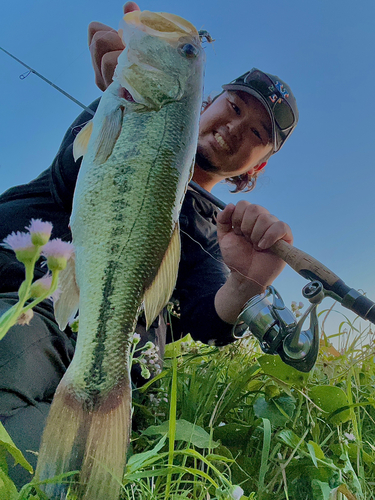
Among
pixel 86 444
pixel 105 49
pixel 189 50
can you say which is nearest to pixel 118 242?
pixel 86 444

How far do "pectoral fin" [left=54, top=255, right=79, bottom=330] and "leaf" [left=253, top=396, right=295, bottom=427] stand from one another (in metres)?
1.09

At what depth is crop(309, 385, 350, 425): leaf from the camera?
4.99ft

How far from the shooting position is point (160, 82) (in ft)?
3.32

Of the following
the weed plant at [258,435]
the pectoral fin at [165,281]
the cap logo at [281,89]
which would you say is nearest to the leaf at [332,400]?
the weed plant at [258,435]

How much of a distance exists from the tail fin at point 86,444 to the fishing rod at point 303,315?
2.42 feet

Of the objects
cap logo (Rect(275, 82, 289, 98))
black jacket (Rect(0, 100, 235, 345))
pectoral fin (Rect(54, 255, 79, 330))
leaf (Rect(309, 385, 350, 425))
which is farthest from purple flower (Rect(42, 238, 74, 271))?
cap logo (Rect(275, 82, 289, 98))

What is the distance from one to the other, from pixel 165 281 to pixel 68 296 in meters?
0.21

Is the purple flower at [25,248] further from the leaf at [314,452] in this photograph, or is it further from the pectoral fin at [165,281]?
the leaf at [314,452]

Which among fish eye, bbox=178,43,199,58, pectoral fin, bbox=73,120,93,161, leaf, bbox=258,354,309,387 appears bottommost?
pectoral fin, bbox=73,120,93,161

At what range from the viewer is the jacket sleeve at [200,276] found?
2.09 meters

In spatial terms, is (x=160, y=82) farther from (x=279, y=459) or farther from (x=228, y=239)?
(x=279, y=459)

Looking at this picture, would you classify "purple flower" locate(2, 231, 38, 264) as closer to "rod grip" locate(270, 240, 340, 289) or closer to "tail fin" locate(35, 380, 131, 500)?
"tail fin" locate(35, 380, 131, 500)

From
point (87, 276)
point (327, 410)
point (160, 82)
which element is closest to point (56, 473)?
point (87, 276)

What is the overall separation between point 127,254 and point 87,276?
0.31ft
